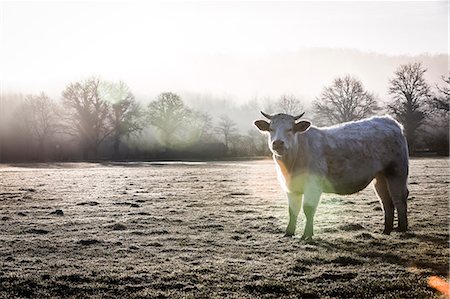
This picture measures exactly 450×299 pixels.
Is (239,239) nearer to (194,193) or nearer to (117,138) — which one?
(194,193)

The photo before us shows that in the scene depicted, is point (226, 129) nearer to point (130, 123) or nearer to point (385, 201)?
point (130, 123)

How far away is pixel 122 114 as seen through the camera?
78250 mm

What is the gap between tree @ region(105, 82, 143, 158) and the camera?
254 feet

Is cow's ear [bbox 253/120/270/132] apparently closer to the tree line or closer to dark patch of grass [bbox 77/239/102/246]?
dark patch of grass [bbox 77/239/102/246]

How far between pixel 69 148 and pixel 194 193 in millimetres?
63304

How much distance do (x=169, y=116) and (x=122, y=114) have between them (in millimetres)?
8073

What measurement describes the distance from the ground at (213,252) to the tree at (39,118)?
69.8 m

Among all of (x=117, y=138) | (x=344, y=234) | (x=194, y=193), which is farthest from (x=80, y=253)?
(x=117, y=138)

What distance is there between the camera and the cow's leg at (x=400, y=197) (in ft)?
36.6

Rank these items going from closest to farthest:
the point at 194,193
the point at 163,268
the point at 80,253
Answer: the point at 163,268, the point at 80,253, the point at 194,193

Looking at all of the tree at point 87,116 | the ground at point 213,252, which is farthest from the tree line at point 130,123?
the ground at point 213,252

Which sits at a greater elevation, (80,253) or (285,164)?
(285,164)

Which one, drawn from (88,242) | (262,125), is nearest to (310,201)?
(262,125)

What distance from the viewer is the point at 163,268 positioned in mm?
7961
